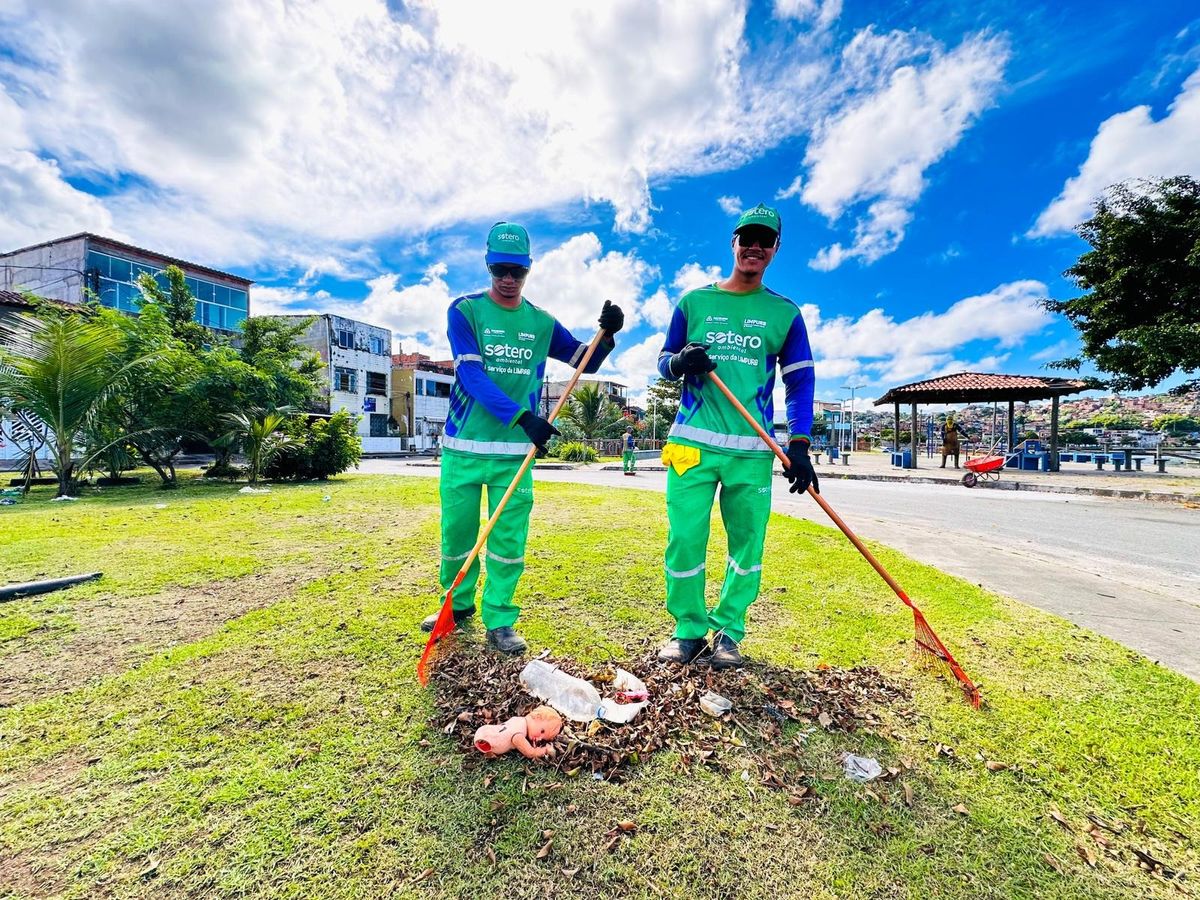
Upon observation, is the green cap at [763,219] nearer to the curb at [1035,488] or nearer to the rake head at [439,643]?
the rake head at [439,643]

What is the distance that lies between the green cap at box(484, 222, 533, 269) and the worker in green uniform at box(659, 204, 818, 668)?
104cm

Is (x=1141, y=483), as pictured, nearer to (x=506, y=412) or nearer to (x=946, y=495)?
(x=946, y=495)

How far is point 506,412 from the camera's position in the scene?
2.97m

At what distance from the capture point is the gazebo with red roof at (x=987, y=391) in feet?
62.0

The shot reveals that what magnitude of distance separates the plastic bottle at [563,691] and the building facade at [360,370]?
34.8 meters

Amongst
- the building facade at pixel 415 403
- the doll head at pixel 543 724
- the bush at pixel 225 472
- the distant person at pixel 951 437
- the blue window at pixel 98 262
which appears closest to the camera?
the doll head at pixel 543 724

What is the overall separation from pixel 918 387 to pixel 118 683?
2451 cm

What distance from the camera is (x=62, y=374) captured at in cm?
906

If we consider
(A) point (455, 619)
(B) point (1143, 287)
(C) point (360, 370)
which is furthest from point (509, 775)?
(C) point (360, 370)

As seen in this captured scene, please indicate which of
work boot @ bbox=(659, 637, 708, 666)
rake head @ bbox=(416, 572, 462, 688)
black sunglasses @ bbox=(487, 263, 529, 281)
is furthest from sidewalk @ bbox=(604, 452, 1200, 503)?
rake head @ bbox=(416, 572, 462, 688)

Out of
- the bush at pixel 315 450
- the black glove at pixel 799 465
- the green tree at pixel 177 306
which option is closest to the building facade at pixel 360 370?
the green tree at pixel 177 306

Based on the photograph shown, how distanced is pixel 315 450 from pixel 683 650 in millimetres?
13237

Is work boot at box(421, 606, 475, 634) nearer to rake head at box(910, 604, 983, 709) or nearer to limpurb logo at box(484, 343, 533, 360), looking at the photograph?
limpurb logo at box(484, 343, 533, 360)

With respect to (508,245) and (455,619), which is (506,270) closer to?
(508,245)
